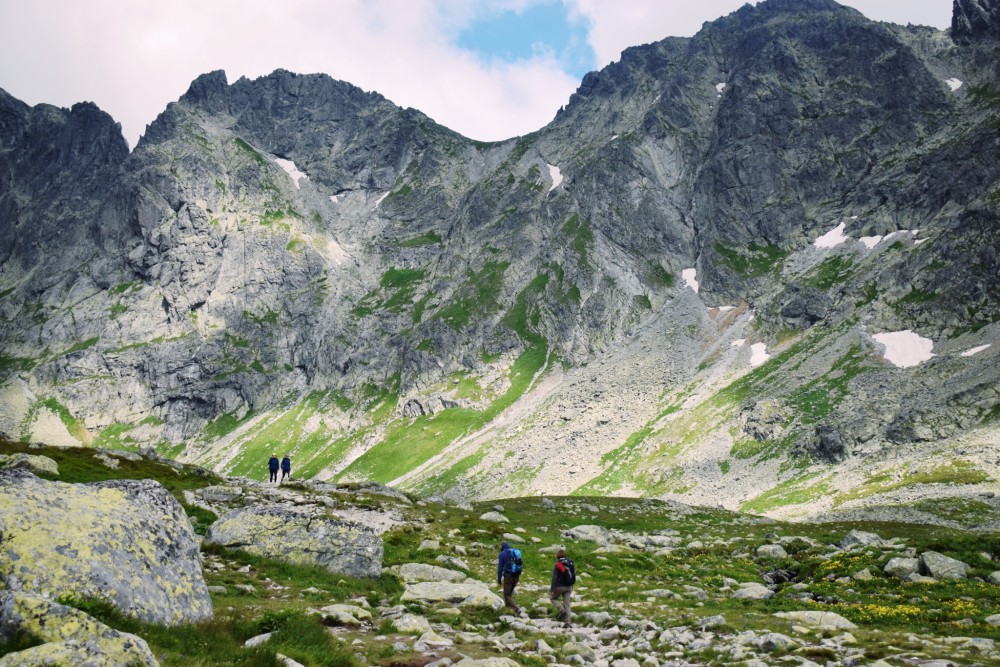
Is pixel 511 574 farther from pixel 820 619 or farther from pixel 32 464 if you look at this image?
pixel 32 464

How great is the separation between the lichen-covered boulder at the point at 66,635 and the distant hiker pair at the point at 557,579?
48.2 ft

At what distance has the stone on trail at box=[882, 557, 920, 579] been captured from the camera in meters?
28.2

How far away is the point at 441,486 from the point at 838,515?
3800 inches

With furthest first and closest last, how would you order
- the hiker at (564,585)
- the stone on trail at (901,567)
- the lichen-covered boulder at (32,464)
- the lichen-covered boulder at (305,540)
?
the lichen-covered boulder at (32,464)
the stone on trail at (901,567)
the lichen-covered boulder at (305,540)
the hiker at (564,585)

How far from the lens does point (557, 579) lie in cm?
2142

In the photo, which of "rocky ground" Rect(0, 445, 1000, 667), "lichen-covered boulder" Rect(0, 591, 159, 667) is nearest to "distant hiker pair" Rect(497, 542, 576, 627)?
"rocky ground" Rect(0, 445, 1000, 667)

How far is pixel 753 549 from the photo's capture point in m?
41.8

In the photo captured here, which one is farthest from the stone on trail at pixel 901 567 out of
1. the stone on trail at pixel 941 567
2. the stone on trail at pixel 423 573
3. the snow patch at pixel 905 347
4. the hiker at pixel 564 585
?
the snow patch at pixel 905 347

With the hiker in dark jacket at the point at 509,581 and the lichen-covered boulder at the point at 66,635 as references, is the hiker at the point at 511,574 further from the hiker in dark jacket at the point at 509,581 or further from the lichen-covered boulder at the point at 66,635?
the lichen-covered boulder at the point at 66,635

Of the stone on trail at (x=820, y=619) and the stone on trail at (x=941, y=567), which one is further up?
the stone on trail at (x=820, y=619)

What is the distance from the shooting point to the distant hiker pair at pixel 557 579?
20.8 meters

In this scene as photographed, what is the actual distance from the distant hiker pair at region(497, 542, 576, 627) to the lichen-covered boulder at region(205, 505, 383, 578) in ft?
18.4

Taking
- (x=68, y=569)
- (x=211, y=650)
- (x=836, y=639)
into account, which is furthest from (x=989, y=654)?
(x=68, y=569)

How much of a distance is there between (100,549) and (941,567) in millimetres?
33344
